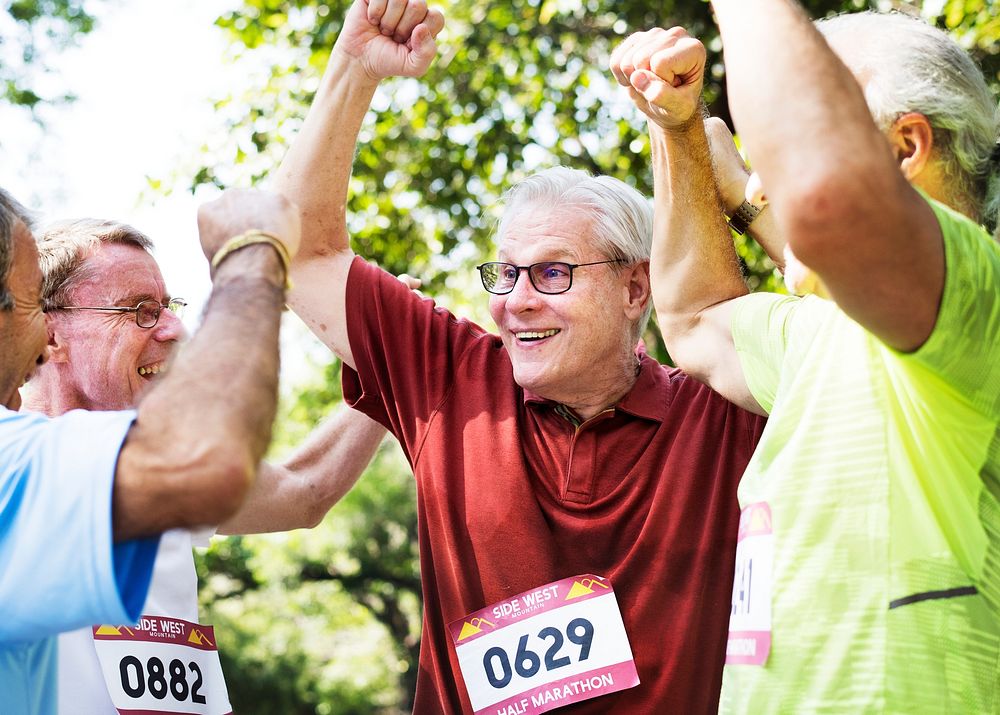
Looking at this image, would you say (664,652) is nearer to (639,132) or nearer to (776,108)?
(776,108)

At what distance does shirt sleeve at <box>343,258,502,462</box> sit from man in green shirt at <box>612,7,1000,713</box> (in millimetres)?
1038

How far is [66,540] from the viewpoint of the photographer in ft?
5.20

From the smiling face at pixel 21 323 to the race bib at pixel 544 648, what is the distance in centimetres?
122

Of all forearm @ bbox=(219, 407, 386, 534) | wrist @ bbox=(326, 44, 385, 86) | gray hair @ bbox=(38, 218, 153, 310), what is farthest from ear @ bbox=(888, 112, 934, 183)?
gray hair @ bbox=(38, 218, 153, 310)

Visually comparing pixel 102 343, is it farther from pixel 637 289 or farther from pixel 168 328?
pixel 637 289

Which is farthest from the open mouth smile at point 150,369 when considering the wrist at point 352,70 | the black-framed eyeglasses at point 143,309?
the wrist at point 352,70

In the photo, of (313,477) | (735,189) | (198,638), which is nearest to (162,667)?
(198,638)

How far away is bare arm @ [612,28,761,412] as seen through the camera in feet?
7.91

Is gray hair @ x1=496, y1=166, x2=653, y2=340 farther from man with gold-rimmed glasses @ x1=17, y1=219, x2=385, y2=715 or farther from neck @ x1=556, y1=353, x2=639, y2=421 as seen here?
man with gold-rimmed glasses @ x1=17, y1=219, x2=385, y2=715

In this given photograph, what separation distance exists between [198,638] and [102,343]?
88cm

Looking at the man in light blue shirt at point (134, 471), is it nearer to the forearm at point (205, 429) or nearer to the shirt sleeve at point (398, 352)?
the forearm at point (205, 429)

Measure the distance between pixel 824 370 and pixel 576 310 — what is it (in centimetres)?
123

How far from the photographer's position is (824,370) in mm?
1844

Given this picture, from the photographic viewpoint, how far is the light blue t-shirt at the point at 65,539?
1575mm
